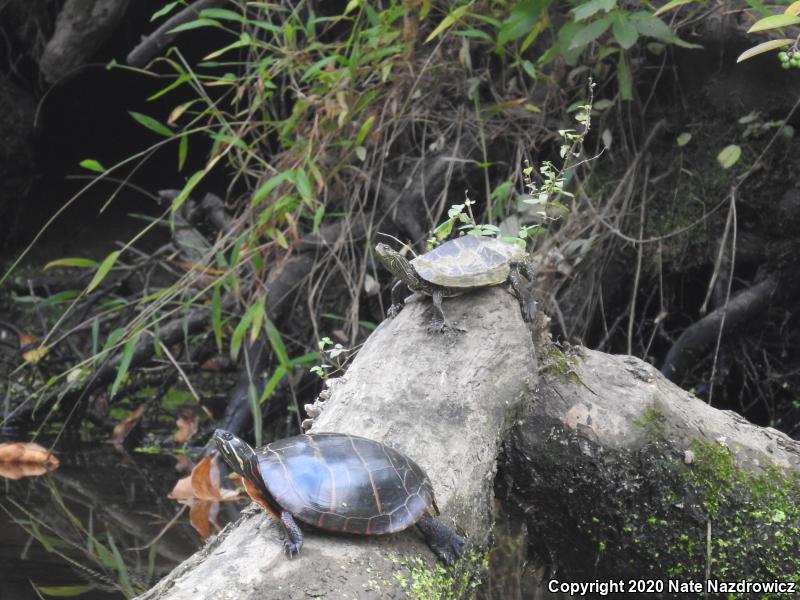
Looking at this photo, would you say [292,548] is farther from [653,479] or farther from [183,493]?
[183,493]

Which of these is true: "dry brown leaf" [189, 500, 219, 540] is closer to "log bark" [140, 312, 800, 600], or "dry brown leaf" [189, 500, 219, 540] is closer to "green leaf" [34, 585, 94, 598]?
"green leaf" [34, 585, 94, 598]

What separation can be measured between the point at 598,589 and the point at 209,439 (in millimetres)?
2796

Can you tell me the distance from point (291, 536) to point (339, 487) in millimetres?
153

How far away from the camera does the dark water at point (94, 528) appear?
3.11 metres

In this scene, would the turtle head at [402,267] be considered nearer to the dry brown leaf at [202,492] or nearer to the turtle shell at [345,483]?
the turtle shell at [345,483]

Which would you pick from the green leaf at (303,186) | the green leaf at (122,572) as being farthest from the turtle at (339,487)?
the green leaf at (303,186)

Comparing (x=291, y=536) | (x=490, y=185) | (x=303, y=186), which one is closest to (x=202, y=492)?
(x=303, y=186)

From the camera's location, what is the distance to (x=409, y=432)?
7.24ft

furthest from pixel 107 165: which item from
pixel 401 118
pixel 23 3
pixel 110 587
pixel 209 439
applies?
pixel 110 587

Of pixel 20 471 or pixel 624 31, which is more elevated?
pixel 624 31

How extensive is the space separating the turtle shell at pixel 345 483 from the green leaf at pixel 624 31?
2046mm

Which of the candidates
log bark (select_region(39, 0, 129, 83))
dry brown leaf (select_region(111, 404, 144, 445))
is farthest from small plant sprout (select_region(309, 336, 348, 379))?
log bark (select_region(39, 0, 129, 83))

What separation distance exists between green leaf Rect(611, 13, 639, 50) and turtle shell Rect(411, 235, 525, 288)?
116 centimetres

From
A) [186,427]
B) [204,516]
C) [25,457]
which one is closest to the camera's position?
[204,516]
